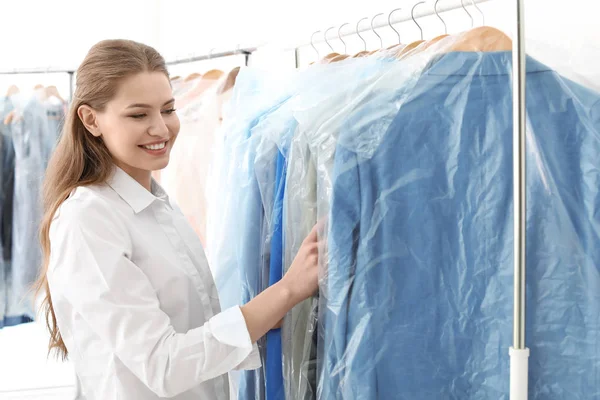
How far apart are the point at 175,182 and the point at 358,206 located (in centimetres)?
129

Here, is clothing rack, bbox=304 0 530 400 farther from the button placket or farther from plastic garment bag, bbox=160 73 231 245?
plastic garment bag, bbox=160 73 231 245

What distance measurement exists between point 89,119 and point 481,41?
0.70 m

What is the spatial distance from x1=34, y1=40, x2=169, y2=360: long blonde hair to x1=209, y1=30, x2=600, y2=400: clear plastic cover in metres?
0.37

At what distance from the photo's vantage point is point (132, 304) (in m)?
1.05

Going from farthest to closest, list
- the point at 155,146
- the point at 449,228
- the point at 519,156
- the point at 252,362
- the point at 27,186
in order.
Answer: the point at 27,186
the point at 155,146
the point at 252,362
the point at 449,228
the point at 519,156

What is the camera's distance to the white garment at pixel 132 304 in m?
1.05

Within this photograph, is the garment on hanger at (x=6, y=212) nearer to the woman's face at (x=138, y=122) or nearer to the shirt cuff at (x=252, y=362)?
the woman's face at (x=138, y=122)

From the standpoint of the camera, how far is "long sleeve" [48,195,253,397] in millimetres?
1044

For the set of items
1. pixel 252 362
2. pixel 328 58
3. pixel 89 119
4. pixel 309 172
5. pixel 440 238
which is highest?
pixel 328 58

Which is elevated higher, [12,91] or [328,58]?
[12,91]

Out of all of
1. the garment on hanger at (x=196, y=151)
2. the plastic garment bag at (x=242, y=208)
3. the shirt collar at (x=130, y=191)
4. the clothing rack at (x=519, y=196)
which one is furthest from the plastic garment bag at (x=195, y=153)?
the clothing rack at (x=519, y=196)

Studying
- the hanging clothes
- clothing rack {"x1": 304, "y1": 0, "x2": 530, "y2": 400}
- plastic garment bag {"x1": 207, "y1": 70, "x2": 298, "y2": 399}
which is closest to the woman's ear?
plastic garment bag {"x1": 207, "y1": 70, "x2": 298, "y2": 399}

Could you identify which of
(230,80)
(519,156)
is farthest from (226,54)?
(519,156)

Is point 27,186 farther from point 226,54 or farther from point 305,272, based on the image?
point 305,272
